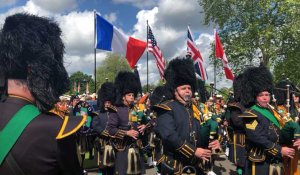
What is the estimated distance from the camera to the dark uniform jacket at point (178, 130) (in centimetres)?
446

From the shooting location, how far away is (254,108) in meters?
5.00

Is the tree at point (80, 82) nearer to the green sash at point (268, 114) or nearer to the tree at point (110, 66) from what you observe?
the green sash at point (268, 114)

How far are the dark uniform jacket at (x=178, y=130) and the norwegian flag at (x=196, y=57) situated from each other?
244 inches

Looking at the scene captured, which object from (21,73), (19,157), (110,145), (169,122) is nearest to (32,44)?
(21,73)

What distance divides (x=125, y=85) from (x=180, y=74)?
7.93 feet

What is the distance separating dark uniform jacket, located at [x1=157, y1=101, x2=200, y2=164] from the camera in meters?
4.46

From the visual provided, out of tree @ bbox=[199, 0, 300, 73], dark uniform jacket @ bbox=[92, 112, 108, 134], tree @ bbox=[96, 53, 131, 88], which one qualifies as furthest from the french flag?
tree @ bbox=[96, 53, 131, 88]

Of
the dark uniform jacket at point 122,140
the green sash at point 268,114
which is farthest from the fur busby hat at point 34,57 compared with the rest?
the dark uniform jacket at point 122,140

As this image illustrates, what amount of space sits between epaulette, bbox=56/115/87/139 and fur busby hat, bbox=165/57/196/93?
10.4ft

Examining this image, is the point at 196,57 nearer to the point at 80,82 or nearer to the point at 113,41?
the point at 113,41

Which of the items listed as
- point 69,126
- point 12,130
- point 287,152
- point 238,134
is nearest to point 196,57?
point 238,134

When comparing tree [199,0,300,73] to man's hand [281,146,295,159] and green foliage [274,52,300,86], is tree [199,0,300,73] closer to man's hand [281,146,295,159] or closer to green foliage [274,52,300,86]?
green foliage [274,52,300,86]

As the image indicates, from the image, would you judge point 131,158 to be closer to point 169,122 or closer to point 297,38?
point 169,122

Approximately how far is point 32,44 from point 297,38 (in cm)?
2523
